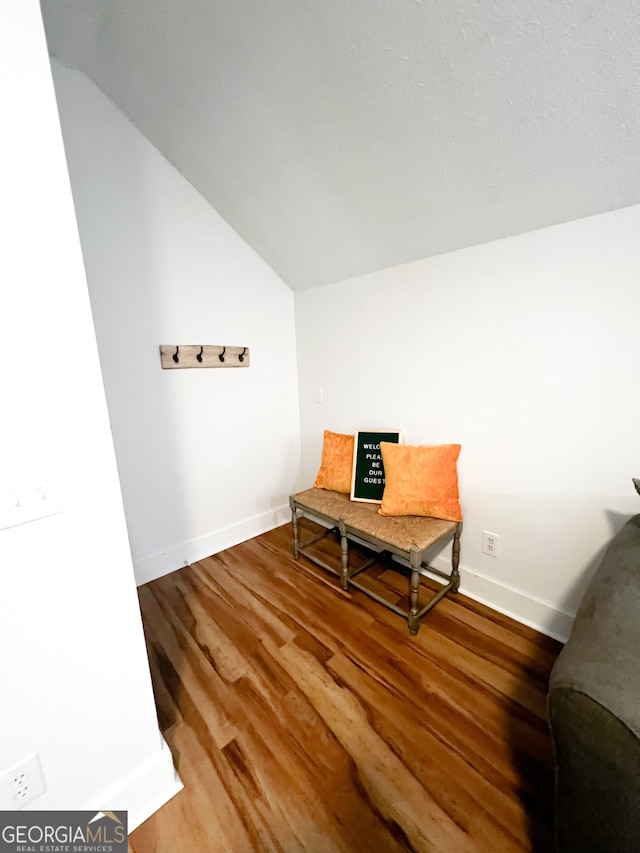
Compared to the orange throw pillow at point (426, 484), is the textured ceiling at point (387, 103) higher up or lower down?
higher up

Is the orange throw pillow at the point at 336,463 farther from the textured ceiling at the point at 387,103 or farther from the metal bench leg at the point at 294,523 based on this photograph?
the textured ceiling at the point at 387,103

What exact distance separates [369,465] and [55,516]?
1.55 meters

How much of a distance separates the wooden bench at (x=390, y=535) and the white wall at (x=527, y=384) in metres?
0.18

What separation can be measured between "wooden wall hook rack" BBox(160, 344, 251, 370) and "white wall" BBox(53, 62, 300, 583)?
50 mm

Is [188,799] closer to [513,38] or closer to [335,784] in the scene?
[335,784]

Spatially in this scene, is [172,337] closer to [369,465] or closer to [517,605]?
[369,465]

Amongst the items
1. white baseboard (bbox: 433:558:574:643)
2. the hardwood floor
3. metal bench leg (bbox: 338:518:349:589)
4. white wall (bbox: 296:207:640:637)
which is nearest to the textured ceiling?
white wall (bbox: 296:207:640:637)

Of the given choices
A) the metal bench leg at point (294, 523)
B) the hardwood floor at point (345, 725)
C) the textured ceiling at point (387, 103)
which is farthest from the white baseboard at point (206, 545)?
the textured ceiling at point (387, 103)

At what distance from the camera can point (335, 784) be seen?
3.39 feet

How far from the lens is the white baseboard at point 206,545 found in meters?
2.04

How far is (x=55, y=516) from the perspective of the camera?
2.40 ft

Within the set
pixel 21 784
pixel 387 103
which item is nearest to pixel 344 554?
pixel 21 784

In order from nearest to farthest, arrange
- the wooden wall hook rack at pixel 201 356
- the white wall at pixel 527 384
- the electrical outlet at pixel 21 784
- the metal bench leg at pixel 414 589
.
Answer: the electrical outlet at pixel 21 784
the white wall at pixel 527 384
the metal bench leg at pixel 414 589
the wooden wall hook rack at pixel 201 356

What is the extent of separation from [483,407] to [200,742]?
176cm
